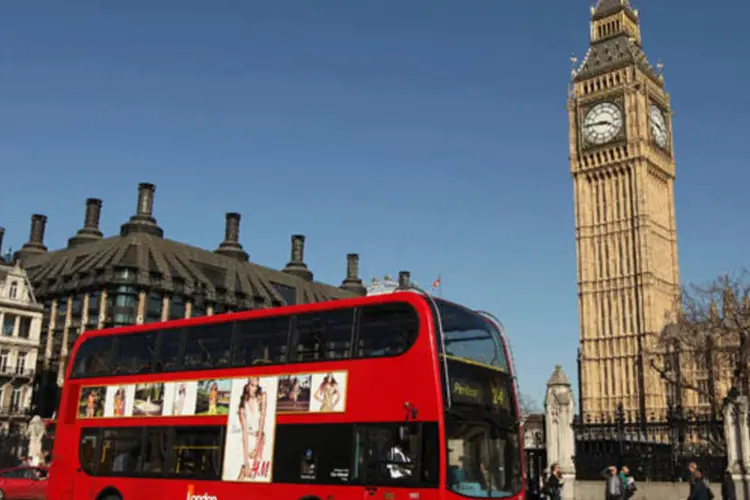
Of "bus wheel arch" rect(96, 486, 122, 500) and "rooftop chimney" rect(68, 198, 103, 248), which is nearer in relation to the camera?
"bus wheel arch" rect(96, 486, 122, 500)

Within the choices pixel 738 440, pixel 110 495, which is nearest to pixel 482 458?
pixel 110 495

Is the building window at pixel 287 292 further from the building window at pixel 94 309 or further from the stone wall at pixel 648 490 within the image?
the stone wall at pixel 648 490

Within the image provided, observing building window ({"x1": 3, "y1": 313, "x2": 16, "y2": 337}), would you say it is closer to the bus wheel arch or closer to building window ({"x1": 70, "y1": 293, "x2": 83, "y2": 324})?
building window ({"x1": 70, "y1": 293, "x2": 83, "y2": 324})

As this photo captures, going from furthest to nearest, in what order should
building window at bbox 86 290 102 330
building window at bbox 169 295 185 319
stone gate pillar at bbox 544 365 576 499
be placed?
building window at bbox 169 295 185 319
building window at bbox 86 290 102 330
stone gate pillar at bbox 544 365 576 499

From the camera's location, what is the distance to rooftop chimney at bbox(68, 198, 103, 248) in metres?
75.1

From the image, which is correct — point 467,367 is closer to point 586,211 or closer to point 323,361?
point 323,361

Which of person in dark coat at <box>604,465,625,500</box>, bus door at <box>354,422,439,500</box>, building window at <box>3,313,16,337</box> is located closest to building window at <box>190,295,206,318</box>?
building window at <box>3,313,16,337</box>

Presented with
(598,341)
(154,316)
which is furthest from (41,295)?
(598,341)

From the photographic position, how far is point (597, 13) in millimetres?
83250

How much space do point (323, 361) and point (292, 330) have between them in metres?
1.14

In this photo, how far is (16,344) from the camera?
56156 millimetres

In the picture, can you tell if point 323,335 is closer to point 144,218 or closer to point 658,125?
point 144,218

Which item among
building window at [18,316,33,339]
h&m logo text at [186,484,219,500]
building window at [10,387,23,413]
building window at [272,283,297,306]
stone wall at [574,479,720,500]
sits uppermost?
building window at [272,283,297,306]

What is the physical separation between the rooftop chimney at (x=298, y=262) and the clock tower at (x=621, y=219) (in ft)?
105
